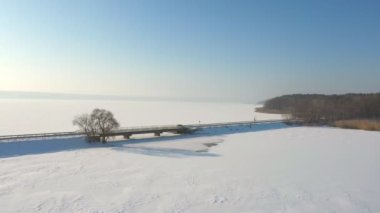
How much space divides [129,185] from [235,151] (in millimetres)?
15399

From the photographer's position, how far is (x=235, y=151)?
111ft

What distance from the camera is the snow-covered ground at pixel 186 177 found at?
55.6 feet

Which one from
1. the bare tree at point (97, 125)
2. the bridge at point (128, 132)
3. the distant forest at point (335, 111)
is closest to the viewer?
the bridge at point (128, 132)

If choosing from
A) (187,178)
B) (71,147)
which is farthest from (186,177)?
(71,147)

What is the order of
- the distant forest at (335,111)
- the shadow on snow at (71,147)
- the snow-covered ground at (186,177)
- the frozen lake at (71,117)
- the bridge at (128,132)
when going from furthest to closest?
the distant forest at (335,111) → the frozen lake at (71,117) → the bridge at (128,132) → the shadow on snow at (71,147) → the snow-covered ground at (186,177)

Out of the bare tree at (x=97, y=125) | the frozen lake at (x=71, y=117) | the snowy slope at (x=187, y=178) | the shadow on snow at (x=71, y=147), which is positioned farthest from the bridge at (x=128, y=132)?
the frozen lake at (x=71, y=117)

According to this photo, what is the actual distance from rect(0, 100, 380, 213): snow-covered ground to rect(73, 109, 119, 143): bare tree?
2180mm

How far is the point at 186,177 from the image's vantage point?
73.5 ft

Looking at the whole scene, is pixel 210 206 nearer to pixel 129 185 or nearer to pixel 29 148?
pixel 129 185

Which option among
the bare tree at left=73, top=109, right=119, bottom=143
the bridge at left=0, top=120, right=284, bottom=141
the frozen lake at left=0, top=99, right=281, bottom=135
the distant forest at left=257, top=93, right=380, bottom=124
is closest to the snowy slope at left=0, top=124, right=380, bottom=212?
the bridge at left=0, top=120, right=284, bottom=141

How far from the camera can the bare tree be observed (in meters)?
39.4

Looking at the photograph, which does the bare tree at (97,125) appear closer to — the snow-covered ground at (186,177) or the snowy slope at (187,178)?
the snow-covered ground at (186,177)

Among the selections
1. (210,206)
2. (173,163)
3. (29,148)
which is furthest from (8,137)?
(210,206)

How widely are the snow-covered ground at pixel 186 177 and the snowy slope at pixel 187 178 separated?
0.05m
